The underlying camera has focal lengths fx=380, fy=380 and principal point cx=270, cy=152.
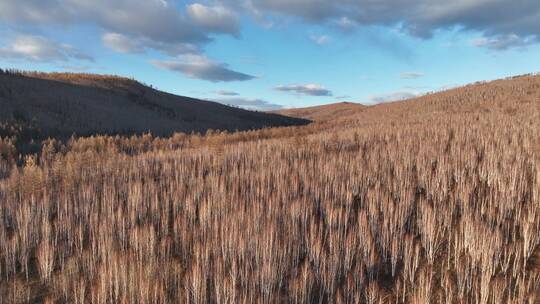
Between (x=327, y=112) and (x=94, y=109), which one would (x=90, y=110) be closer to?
(x=94, y=109)

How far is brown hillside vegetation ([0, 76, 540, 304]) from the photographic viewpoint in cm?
317

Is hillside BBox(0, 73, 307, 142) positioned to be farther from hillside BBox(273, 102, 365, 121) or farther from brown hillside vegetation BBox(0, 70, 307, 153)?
hillside BBox(273, 102, 365, 121)

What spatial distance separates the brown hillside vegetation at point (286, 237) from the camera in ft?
10.4

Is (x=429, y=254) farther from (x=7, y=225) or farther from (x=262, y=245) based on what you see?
(x=7, y=225)

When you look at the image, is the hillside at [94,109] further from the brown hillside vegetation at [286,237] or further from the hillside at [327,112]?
the hillside at [327,112]

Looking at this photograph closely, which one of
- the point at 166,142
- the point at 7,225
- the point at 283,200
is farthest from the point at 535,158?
the point at 166,142

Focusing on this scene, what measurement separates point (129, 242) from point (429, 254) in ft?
10.5

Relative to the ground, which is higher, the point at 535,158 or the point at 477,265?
the point at 535,158

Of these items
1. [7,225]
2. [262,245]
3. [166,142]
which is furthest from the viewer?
[166,142]

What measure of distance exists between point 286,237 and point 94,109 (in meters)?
22.1

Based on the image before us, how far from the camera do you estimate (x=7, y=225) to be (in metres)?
4.96

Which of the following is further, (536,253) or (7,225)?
(7,225)

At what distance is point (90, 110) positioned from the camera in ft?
73.7

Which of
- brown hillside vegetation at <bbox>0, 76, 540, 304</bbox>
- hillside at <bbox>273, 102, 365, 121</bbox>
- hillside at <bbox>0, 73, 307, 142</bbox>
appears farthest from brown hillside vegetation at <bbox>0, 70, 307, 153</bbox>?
hillside at <bbox>273, 102, 365, 121</bbox>
